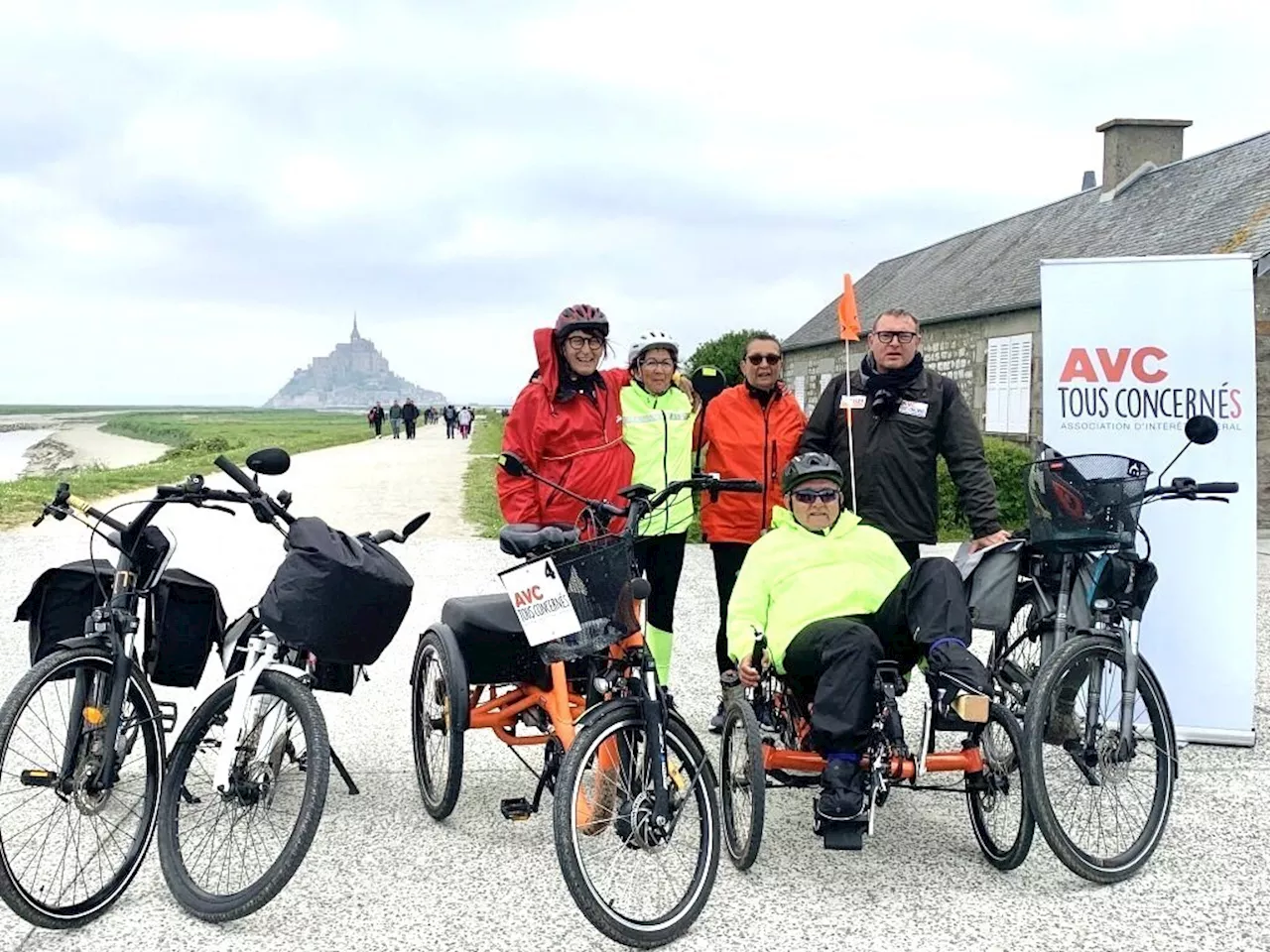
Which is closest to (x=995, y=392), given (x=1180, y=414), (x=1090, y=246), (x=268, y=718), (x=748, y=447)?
(x=1090, y=246)

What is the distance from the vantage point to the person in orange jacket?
199 inches

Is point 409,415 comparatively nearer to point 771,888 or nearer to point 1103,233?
point 1103,233

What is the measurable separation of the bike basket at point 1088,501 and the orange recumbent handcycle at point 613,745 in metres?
1.15

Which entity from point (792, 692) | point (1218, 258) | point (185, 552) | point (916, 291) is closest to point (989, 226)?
point (916, 291)

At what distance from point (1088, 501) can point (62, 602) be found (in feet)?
11.3

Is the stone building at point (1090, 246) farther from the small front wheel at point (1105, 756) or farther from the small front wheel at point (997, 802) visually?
the small front wheel at point (997, 802)

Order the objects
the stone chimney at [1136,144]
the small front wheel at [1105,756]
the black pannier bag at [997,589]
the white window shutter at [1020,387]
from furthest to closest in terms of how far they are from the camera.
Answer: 1. the stone chimney at [1136,144]
2. the white window shutter at [1020,387]
3. the black pannier bag at [997,589]
4. the small front wheel at [1105,756]

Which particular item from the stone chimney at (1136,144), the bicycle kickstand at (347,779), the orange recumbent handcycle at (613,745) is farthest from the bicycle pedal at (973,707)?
the stone chimney at (1136,144)

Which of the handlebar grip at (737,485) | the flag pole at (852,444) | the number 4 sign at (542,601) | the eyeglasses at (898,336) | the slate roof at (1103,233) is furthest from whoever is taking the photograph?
the slate roof at (1103,233)

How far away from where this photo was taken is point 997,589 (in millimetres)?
4203

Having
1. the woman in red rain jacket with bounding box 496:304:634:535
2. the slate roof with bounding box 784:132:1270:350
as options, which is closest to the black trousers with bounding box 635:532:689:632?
the woman in red rain jacket with bounding box 496:304:634:535

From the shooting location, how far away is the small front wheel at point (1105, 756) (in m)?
3.62

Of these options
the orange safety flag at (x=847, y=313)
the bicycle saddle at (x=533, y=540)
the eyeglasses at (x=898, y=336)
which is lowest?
the bicycle saddle at (x=533, y=540)

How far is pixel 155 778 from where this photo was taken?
3416mm
